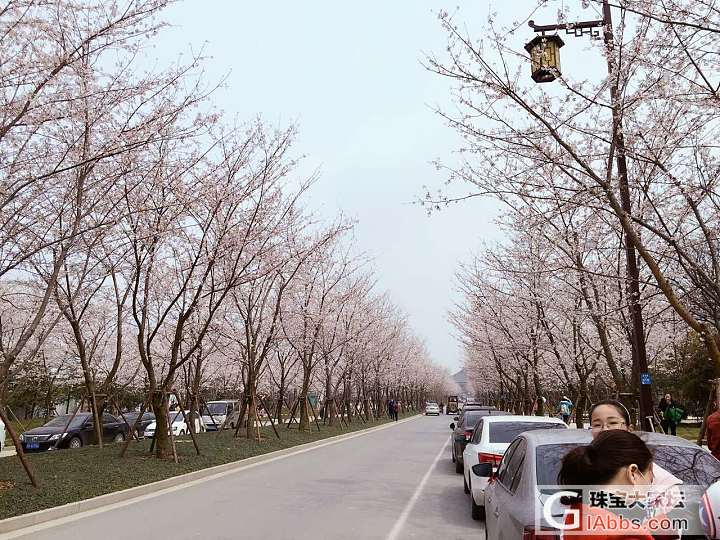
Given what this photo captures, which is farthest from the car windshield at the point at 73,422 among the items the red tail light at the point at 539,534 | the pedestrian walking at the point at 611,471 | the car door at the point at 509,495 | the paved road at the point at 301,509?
the pedestrian walking at the point at 611,471

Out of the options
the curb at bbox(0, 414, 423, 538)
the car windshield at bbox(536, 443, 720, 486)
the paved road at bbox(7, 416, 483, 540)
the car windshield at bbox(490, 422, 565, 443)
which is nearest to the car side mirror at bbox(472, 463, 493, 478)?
the car windshield at bbox(536, 443, 720, 486)

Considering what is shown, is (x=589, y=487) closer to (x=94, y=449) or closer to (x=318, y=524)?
(x=318, y=524)

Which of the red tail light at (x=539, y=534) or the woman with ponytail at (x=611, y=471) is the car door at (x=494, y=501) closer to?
the red tail light at (x=539, y=534)

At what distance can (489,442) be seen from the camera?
34.8 ft

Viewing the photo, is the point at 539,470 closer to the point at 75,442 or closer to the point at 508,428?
the point at 508,428

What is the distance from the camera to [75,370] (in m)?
40.3

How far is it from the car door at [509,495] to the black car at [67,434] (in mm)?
19743

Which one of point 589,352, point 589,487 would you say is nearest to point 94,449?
point 589,352

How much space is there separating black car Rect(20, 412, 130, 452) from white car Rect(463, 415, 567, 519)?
16.1 meters

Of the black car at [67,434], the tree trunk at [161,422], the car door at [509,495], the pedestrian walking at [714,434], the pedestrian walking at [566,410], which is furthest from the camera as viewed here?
the pedestrian walking at [566,410]

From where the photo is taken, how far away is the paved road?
354 inches

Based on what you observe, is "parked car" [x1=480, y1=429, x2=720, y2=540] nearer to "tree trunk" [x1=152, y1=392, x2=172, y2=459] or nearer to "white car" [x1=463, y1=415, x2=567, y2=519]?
"white car" [x1=463, y1=415, x2=567, y2=519]

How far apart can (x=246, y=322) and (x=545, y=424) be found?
17364 mm

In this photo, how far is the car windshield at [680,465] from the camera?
4.62m
